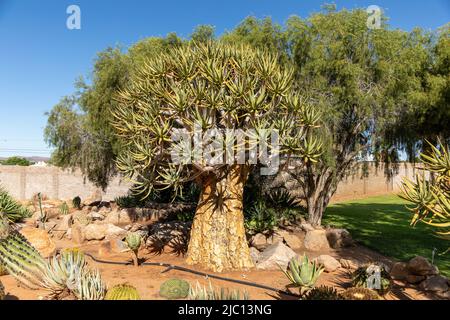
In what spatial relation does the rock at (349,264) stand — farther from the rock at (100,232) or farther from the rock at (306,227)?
the rock at (100,232)

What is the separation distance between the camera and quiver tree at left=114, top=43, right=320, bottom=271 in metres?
8.57

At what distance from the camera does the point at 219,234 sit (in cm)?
967

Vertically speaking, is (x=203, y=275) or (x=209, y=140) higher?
(x=209, y=140)

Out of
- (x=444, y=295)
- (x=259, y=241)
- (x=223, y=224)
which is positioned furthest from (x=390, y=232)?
(x=223, y=224)

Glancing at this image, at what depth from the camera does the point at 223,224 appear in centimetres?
973

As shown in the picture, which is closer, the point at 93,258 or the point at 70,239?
the point at 93,258

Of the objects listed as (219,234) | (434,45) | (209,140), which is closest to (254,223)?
(219,234)

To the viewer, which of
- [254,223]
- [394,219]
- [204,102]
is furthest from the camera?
[394,219]

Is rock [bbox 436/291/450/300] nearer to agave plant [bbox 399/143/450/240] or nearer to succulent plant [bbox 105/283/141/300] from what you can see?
agave plant [bbox 399/143/450/240]

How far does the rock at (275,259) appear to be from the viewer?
392 inches

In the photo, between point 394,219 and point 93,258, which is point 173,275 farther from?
point 394,219

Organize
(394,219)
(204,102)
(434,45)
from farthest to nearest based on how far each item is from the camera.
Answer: (394,219), (434,45), (204,102)

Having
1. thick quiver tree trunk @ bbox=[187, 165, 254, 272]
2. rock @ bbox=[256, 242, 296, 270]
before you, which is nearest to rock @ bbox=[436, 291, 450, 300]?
rock @ bbox=[256, 242, 296, 270]

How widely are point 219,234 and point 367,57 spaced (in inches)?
337
